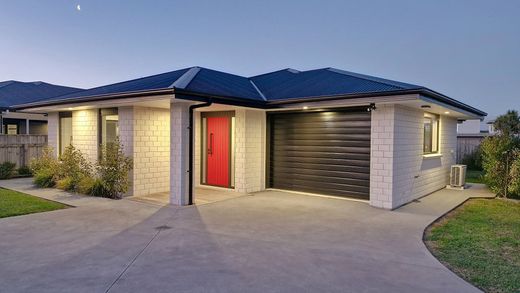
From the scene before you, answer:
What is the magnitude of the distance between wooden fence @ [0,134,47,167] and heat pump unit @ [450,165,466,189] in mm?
14942

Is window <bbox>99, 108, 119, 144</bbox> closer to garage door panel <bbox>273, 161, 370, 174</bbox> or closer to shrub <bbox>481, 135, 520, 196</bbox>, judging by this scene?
garage door panel <bbox>273, 161, 370, 174</bbox>

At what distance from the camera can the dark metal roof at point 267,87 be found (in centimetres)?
757

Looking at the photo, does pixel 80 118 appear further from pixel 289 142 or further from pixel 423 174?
pixel 423 174

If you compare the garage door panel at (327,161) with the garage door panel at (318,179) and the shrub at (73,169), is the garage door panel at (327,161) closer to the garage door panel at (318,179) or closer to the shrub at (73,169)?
the garage door panel at (318,179)

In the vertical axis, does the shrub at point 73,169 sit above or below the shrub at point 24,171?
above

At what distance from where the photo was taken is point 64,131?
1198 centimetres

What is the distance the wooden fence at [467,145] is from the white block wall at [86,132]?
1702 centimetres

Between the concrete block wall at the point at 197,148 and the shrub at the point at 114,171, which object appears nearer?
the shrub at the point at 114,171

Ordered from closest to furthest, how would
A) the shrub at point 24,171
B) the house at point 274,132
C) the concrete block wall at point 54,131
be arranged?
the house at point 274,132, the concrete block wall at point 54,131, the shrub at point 24,171

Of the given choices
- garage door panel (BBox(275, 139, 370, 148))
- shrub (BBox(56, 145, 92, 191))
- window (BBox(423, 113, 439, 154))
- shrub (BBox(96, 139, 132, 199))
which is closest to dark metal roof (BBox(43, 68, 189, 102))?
shrub (BBox(96, 139, 132, 199))

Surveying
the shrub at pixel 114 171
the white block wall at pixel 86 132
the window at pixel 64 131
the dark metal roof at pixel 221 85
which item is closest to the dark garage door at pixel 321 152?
the dark metal roof at pixel 221 85

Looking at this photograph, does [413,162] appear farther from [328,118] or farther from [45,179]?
[45,179]

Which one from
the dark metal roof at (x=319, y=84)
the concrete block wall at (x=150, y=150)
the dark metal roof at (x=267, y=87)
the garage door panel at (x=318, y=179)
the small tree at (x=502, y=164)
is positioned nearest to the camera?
the dark metal roof at (x=267, y=87)

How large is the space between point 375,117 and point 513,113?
8712 millimetres
